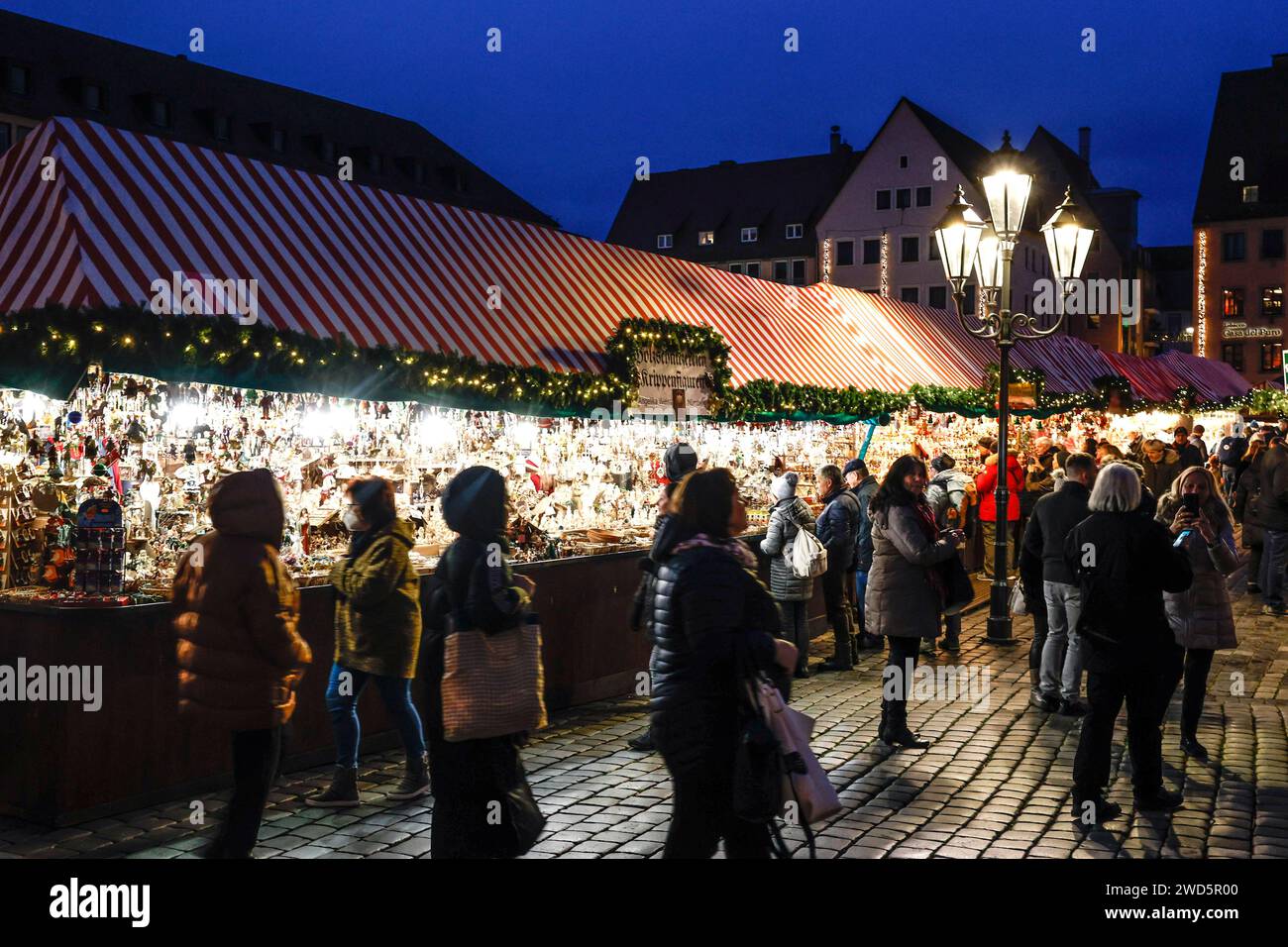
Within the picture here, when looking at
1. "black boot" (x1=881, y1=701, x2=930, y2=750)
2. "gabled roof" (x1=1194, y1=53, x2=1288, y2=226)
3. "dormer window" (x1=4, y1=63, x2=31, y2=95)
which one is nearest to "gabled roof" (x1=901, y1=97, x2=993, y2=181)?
"gabled roof" (x1=1194, y1=53, x2=1288, y2=226)

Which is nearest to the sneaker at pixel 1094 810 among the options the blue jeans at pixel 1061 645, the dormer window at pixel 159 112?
the blue jeans at pixel 1061 645

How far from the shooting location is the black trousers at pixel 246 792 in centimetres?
484

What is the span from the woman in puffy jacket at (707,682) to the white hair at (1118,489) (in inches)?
101

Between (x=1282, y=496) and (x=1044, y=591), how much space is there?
679 cm

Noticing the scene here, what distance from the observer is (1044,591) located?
28.2 ft

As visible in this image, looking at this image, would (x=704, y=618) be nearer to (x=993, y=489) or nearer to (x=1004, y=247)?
(x=1004, y=247)

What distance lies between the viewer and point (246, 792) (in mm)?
4840

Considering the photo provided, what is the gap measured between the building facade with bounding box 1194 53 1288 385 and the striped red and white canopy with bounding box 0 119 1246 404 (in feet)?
167

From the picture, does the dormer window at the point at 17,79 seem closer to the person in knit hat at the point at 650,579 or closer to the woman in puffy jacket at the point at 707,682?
the person in knit hat at the point at 650,579

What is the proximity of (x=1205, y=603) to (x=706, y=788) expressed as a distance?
4.21m

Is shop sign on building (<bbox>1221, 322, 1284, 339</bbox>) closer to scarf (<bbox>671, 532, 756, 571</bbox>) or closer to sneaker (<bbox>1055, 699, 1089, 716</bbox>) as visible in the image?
sneaker (<bbox>1055, 699, 1089, 716</bbox>)

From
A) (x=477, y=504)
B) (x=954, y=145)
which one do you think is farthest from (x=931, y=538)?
(x=954, y=145)

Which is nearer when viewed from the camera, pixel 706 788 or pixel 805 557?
pixel 706 788

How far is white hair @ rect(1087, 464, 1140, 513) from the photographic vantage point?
20.5 ft
